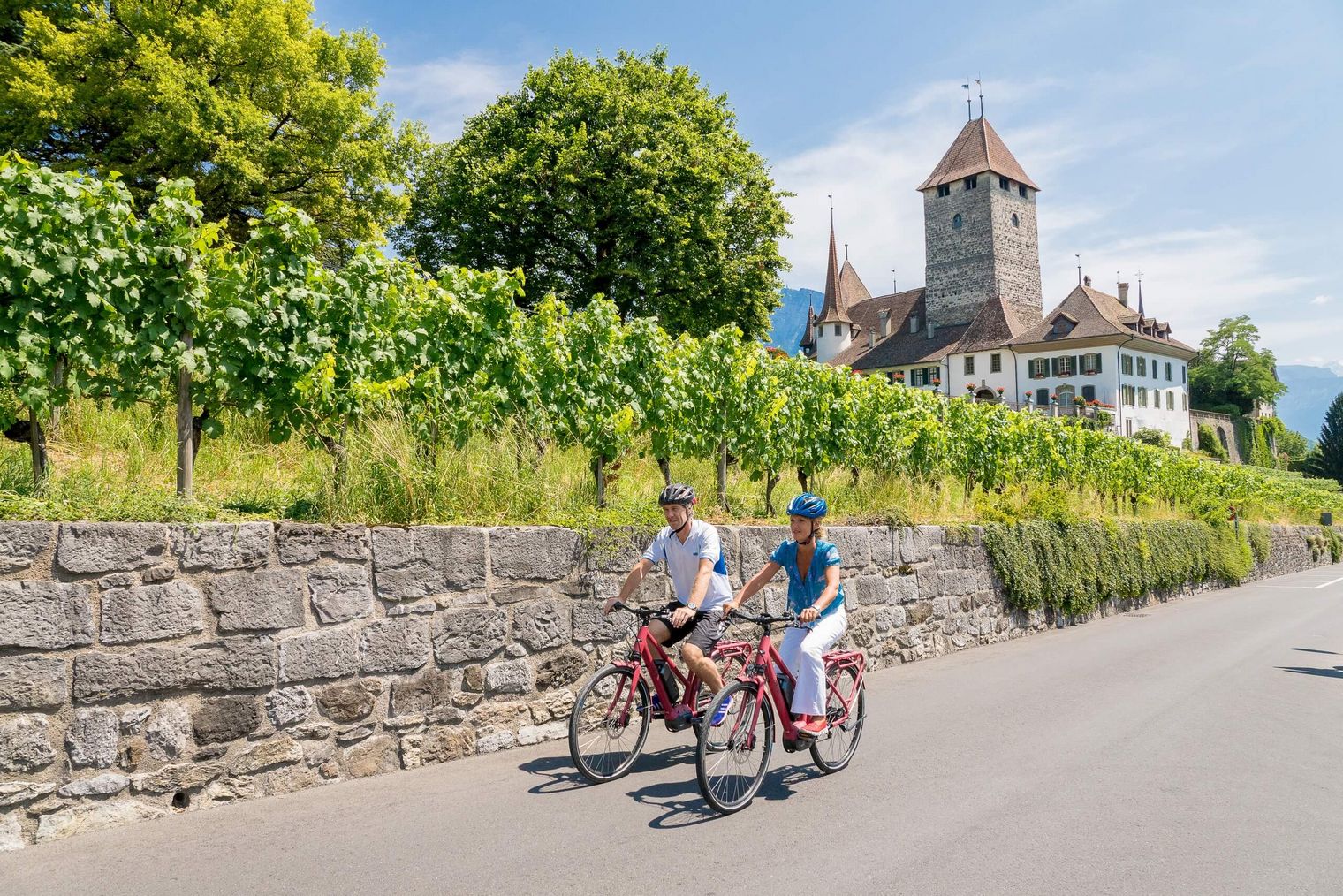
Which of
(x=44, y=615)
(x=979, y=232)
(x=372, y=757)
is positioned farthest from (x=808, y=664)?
(x=979, y=232)

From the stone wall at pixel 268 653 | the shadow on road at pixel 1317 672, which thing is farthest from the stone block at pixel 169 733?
the shadow on road at pixel 1317 672

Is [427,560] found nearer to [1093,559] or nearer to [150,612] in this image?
[150,612]

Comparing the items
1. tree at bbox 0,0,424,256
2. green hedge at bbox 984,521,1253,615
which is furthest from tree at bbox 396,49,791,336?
green hedge at bbox 984,521,1253,615

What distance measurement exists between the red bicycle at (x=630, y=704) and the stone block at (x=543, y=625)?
120 centimetres

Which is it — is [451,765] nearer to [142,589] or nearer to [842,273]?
[142,589]

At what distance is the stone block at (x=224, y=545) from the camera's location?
5.39m

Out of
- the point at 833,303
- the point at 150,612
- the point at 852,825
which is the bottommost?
the point at 852,825

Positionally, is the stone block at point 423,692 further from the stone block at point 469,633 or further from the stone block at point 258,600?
the stone block at point 258,600

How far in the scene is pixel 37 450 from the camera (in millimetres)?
5699

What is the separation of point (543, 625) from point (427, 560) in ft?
3.90

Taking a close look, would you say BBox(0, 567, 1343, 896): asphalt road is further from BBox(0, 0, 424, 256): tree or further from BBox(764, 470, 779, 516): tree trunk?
BBox(0, 0, 424, 256): tree

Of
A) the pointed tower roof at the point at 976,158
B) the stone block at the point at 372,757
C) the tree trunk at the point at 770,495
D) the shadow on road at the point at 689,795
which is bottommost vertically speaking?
the shadow on road at the point at 689,795

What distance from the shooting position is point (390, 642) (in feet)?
20.9

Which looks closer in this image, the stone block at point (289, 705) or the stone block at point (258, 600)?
the stone block at point (258, 600)
